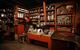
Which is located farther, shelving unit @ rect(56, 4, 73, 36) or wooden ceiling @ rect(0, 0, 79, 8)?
wooden ceiling @ rect(0, 0, 79, 8)

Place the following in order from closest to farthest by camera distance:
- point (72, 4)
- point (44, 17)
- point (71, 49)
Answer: point (71, 49) → point (72, 4) → point (44, 17)

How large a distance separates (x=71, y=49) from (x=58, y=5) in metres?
2.62

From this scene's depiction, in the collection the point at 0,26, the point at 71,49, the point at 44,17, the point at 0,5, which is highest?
the point at 0,5

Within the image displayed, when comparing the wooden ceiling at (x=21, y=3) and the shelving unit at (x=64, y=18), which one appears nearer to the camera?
the shelving unit at (x=64, y=18)

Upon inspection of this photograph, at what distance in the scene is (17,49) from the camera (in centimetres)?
409

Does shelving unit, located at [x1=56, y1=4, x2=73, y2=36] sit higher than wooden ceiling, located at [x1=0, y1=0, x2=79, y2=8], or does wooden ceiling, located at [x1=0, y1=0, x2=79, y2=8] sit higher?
wooden ceiling, located at [x1=0, y1=0, x2=79, y2=8]

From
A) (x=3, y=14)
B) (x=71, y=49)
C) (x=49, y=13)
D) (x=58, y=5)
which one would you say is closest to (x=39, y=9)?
(x=49, y=13)

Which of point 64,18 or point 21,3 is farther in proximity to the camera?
point 21,3

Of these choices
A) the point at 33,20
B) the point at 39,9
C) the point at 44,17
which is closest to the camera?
the point at 44,17

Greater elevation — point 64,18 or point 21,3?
point 21,3

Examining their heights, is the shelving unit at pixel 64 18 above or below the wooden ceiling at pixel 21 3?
below

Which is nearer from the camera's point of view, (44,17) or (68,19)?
(68,19)

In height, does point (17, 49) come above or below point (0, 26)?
below

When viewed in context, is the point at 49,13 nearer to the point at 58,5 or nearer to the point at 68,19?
the point at 58,5
